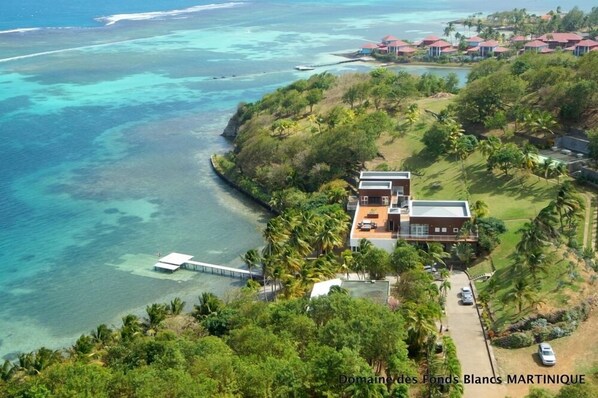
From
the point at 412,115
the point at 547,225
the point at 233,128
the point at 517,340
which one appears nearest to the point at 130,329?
the point at 517,340

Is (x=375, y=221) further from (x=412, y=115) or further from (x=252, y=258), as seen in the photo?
(x=412, y=115)

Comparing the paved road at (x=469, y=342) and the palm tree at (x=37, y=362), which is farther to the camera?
the palm tree at (x=37, y=362)

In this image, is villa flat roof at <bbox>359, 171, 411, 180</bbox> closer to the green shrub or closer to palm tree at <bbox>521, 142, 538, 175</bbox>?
palm tree at <bbox>521, 142, 538, 175</bbox>

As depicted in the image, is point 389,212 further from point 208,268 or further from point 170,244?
point 170,244

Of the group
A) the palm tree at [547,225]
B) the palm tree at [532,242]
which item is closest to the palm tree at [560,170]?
the palm tree at [547,225]

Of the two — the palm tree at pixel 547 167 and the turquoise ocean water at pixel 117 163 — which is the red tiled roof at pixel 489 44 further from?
the palm tree at pixel 547 167

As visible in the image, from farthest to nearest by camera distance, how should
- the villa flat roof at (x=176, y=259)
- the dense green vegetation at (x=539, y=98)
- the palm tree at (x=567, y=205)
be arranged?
the dense green vegetation at (x=539, y=98) → the villa flat roof at (x=176, y=259) → the palm tree at (x=567, y=205)

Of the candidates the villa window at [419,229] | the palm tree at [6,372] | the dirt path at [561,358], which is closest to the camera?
the dirt path at [561,358]

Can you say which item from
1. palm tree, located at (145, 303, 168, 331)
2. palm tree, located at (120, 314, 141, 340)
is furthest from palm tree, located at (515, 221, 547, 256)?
palm tree, located at (120, 314, 141, 340)
